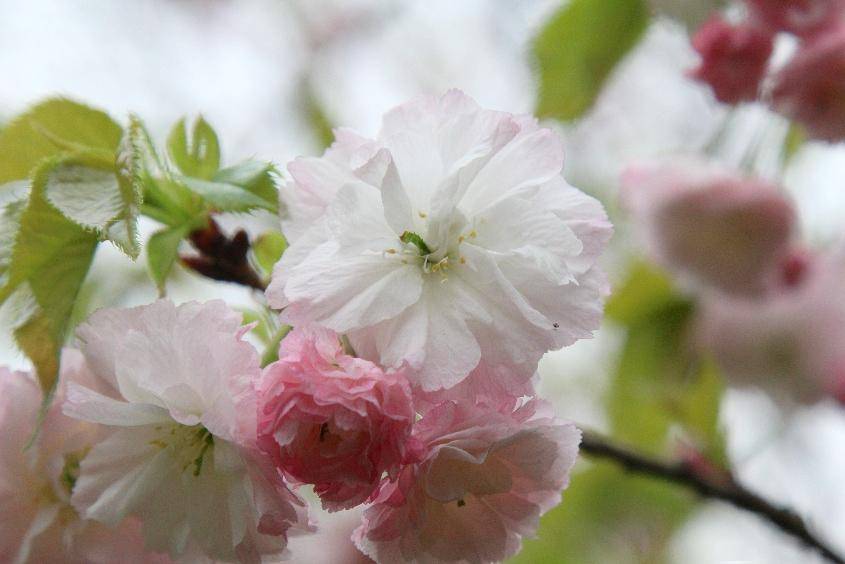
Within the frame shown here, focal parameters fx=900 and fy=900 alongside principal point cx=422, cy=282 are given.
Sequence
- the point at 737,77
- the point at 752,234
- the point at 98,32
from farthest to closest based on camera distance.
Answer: the point at 98,32 → the point at 752,234 → the point at 737,77

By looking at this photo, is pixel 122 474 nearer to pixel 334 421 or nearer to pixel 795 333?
pixel 334 421

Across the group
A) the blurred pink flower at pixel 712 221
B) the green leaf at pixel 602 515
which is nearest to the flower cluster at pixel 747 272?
the blurred pink flower at pixel 712 221

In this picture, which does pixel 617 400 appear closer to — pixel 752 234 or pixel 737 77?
pixel 752 234

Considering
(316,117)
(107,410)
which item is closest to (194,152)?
(107,410)

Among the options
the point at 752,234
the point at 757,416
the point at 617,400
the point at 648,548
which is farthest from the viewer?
the point at 757,416

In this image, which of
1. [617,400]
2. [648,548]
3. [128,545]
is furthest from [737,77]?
[648,548]
